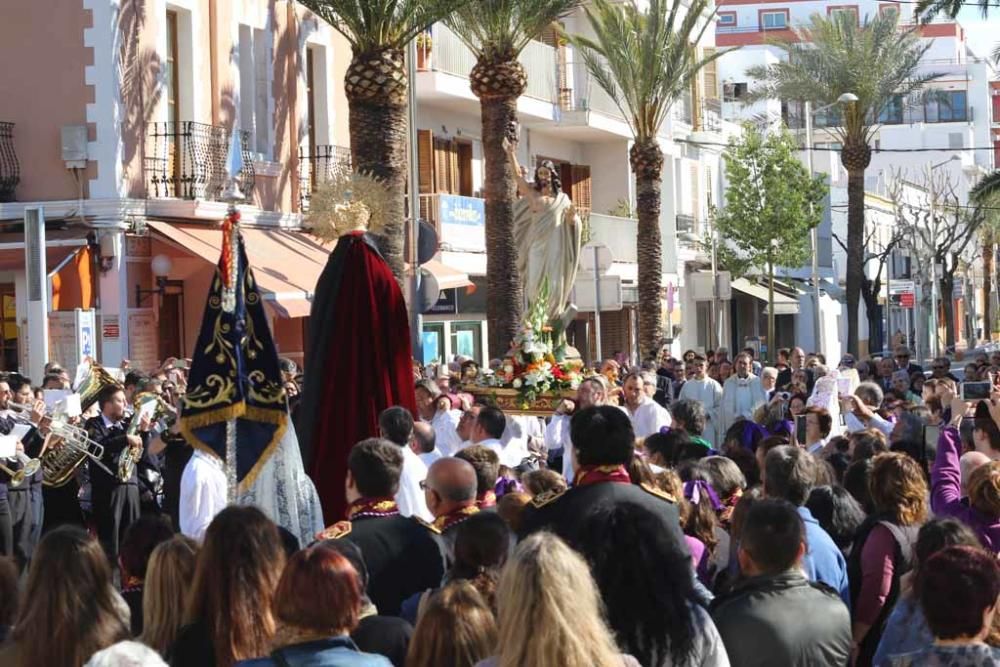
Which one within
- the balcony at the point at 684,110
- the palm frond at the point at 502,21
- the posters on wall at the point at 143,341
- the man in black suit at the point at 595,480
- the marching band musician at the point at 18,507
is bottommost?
the marching band musician at the point at 18,507

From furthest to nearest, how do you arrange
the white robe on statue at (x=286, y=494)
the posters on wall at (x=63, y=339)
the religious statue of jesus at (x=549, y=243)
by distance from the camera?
1. the posters on wall at (x=63, y=339)
2. the religious statue of jesus at (x=549, y=243)
3. the white robe on statue at (x=286, y=494)

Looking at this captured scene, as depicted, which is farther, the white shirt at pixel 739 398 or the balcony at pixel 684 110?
the balcony at pixel 684 110

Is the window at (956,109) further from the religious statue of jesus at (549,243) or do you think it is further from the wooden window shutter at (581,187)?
the religious statue of jesus at (549,243)

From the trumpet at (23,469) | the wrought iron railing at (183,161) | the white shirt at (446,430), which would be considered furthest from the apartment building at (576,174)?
the trumpet at (23,469)

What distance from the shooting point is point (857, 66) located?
4462 centimetres

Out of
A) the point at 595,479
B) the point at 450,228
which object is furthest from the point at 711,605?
the point at 450,228

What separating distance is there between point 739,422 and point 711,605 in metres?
6.42

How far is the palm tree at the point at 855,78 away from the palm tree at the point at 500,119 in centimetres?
1918

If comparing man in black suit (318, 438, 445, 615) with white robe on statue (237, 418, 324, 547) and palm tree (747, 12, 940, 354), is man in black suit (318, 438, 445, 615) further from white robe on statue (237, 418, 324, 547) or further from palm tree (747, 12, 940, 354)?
palm tree (747, 12, 940, 354)

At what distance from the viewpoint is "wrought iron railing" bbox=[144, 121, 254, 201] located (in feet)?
78.6

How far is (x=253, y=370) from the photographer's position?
850 centimetres

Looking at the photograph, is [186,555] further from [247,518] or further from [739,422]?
[739,422]

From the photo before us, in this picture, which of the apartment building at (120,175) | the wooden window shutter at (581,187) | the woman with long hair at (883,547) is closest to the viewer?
the woman with long hair at (883,547)

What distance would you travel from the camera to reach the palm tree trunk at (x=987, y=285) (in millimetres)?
82438
